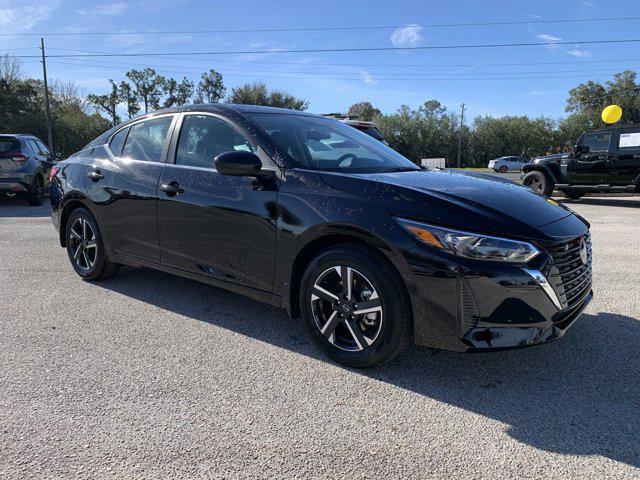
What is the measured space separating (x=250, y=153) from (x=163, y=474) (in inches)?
77.7

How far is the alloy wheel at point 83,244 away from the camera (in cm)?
480

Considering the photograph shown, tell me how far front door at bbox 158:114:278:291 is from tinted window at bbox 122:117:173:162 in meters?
0.23

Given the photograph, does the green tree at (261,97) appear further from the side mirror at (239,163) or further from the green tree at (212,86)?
the side mirror at (239,163)

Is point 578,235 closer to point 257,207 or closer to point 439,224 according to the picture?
point 439,224

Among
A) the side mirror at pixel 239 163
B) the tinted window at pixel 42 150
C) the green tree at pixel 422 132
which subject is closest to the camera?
the side mirror at pixel 239 163

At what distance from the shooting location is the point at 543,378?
2943 mm

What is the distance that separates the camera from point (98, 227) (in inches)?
182

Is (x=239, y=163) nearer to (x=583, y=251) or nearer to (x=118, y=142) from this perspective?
(x=118, y=142)

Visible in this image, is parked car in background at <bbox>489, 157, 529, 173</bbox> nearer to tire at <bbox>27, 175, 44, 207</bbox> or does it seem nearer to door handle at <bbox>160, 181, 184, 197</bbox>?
tire at <bbox>27, 175, 44, 207</bbox>

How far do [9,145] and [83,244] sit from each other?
297 inches

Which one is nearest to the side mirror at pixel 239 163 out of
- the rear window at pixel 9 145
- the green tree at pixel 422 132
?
the rear window at pixel 9 145

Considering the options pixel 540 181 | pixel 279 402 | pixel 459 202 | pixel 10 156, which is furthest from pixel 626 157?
pixel 10 156

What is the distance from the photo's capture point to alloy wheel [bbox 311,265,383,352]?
289 cm

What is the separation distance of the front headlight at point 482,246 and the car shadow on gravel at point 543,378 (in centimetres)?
79
